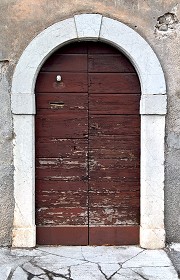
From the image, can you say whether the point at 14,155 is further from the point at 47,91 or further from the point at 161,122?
the point at 161,122

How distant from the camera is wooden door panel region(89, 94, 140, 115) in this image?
4.91 metres

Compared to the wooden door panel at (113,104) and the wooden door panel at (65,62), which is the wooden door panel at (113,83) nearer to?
the wooden door panel at (113,104)

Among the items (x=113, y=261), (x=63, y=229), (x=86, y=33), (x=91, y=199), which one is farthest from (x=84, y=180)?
(x=86, y=33)

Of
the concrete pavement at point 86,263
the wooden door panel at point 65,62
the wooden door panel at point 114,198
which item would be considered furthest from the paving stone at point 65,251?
the wooden door panel at point 65,62

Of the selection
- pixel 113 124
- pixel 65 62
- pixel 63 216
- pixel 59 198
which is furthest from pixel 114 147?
pixel 65 62

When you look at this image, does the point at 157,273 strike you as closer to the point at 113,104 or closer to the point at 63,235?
the point at 63,235

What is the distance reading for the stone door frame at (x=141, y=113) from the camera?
469 cm

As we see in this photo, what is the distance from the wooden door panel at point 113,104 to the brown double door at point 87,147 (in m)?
0.01

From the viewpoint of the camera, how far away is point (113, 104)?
492 cm

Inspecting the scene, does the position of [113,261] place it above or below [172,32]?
below

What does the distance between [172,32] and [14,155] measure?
2276mm

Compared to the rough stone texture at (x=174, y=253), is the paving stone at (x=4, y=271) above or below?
below

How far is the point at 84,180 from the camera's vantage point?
496 cm

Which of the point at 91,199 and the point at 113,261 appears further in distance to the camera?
the point at 91,199
